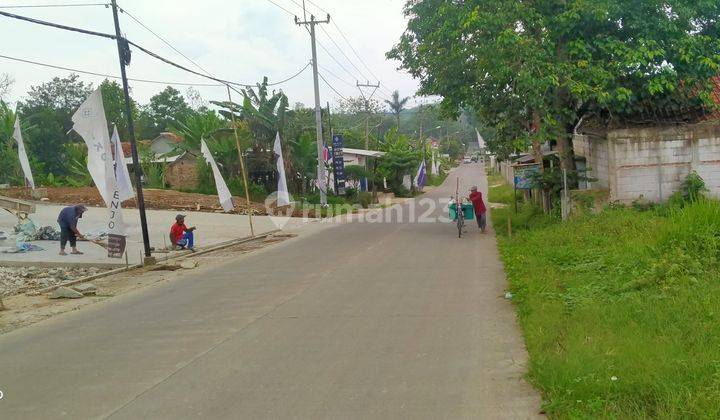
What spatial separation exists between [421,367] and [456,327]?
5.48ft

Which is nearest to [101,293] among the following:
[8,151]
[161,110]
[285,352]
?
[285,352]

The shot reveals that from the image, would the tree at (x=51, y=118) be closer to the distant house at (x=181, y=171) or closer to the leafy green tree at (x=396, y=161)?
the distant house at (x=181, y=171)

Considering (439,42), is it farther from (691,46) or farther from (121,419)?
(121,419)

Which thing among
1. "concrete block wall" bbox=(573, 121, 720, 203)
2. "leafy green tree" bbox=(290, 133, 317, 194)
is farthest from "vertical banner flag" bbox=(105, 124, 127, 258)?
"leafy green tree" bbox=(290, 133, 317, 194)

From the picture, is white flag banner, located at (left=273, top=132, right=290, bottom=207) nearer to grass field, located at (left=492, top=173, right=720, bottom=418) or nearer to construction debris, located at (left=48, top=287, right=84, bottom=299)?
grass field, located at (left=492, top=173, right=720, bottom=418)

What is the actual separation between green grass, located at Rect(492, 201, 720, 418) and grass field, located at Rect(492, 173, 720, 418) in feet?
0.04

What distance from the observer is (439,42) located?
59.7ft

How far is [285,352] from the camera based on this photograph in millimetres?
6680

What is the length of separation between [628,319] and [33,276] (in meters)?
12.4

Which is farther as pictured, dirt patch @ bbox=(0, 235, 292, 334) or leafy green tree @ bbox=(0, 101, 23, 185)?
leafy green tree @ bbox=(0, 101, 23, 185)

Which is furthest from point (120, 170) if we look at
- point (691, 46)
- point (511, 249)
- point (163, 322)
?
point (691, 46)

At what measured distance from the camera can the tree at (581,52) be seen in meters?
15.3

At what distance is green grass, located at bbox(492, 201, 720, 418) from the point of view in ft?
15.2

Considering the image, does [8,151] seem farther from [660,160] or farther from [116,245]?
[660,160]
